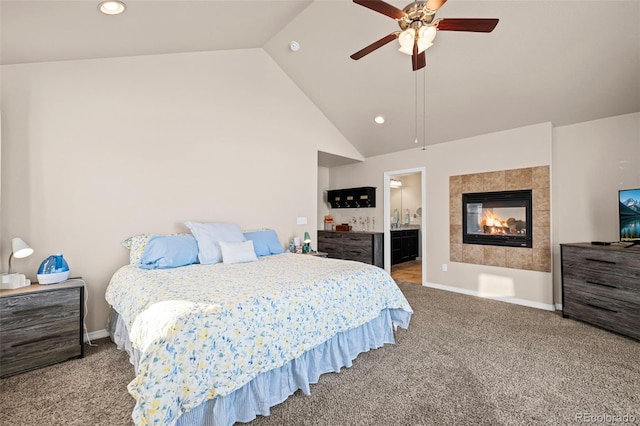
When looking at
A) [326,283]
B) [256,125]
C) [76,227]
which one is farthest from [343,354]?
[256,125]

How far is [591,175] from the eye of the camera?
12.0ft

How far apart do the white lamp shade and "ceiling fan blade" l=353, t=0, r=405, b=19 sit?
3.21 meters

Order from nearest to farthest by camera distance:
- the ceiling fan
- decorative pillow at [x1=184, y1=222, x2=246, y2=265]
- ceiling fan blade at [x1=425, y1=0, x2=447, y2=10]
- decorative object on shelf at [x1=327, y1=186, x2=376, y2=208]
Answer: ceiling fan blade at [x1=425, y1=0, x2=447, y2=10], the ceiling fan, decorative pillow at [x1=184, y1=222, x2=246, y2=265], decorative object on shelf at [x1=327, y1=186, x2=376, y2=208]

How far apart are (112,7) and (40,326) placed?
2.52m

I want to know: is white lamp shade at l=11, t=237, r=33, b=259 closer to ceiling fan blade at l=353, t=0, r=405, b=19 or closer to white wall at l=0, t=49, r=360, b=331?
white wall at l=0, t=49, r=360, b=331

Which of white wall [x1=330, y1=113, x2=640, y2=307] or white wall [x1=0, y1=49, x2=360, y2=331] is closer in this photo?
white wall [x1=0, y1=49, x2=360, y2=331]

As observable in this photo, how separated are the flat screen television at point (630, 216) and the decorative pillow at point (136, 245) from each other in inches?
197

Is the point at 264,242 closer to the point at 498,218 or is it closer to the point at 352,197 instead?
the point at 352,197

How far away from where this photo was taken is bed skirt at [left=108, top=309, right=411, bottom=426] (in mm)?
1591

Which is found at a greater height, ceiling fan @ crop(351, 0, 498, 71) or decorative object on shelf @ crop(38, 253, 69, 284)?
ceiling fan @ crop(351, 0, 498, 71)

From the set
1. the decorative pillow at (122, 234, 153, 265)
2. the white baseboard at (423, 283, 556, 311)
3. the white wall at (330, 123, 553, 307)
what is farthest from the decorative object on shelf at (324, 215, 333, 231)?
the decorative pillow at (122, 234, 153, 265)

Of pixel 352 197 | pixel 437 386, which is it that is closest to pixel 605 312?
pixel 437 386

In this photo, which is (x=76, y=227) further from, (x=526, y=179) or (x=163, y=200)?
(x=526, y=179)

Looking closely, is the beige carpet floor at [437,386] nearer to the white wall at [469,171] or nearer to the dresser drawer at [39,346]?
→ the dresser drawer at [39,346]
